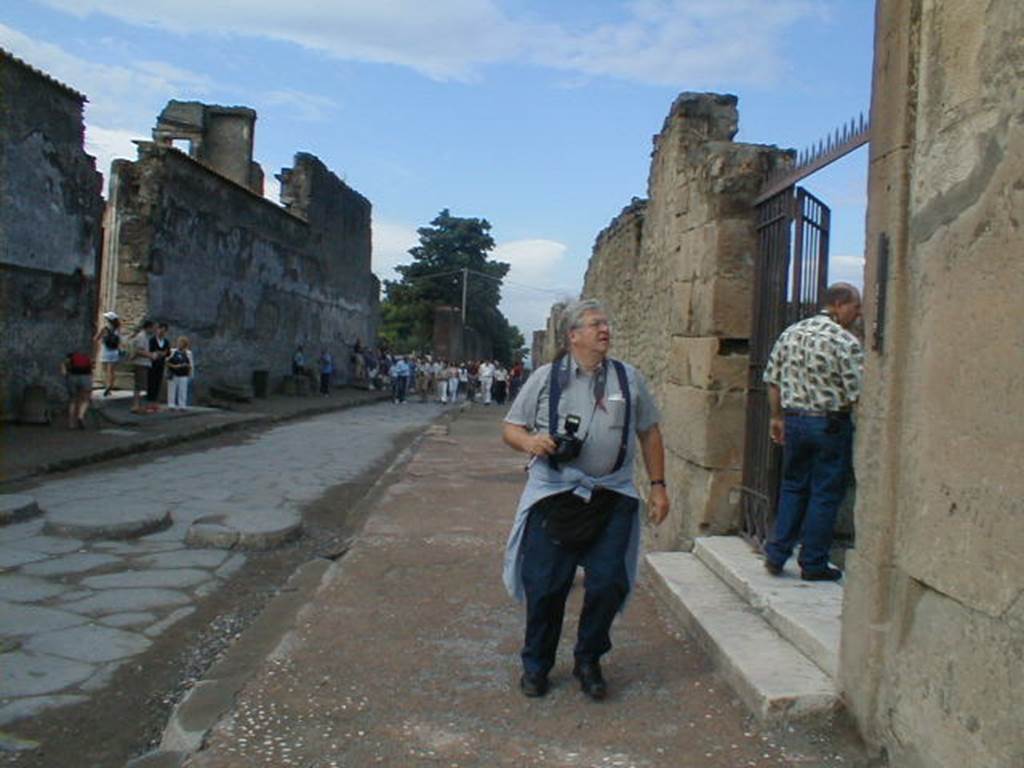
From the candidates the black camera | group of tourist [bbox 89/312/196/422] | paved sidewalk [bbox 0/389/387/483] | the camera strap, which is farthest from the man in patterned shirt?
group of tourist [bbox 89/312/196/422]

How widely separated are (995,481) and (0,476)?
26.5 ft

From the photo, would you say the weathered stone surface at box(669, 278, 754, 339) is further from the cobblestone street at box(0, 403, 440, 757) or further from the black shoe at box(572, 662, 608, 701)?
the cobblestone street at box(0, 403, 440, 757)

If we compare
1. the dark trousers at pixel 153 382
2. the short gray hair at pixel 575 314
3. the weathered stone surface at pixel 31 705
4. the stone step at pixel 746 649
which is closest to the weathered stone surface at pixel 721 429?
the stone step at pixel 746 649

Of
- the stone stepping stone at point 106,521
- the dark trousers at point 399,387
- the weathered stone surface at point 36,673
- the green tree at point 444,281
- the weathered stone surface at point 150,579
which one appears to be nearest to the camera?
the weathered stone surface at point 36,673

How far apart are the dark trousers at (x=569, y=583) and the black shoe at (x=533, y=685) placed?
19 millimetres

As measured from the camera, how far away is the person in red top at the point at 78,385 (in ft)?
36.9

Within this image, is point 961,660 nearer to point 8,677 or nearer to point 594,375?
point 594,375

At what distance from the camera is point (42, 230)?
479 inches

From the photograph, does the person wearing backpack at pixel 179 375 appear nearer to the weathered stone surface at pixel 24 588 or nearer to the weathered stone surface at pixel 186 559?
the weathered stone surface at pixel 186 559

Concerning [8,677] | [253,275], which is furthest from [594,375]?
[253,275]

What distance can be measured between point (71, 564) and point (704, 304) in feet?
12.8

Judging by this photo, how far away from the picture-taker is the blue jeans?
434 cm

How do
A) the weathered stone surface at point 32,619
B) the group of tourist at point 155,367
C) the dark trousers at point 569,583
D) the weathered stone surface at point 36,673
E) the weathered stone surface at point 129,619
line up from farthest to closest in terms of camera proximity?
the group of tourist at point 155,367 → the weathered stone surface at point 129,619 → the weathered stone surface at point 32,619 → the weathered stone surface at point 36,673 → the dark trousers at point 569,583

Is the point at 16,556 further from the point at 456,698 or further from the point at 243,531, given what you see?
the point at 456,698
